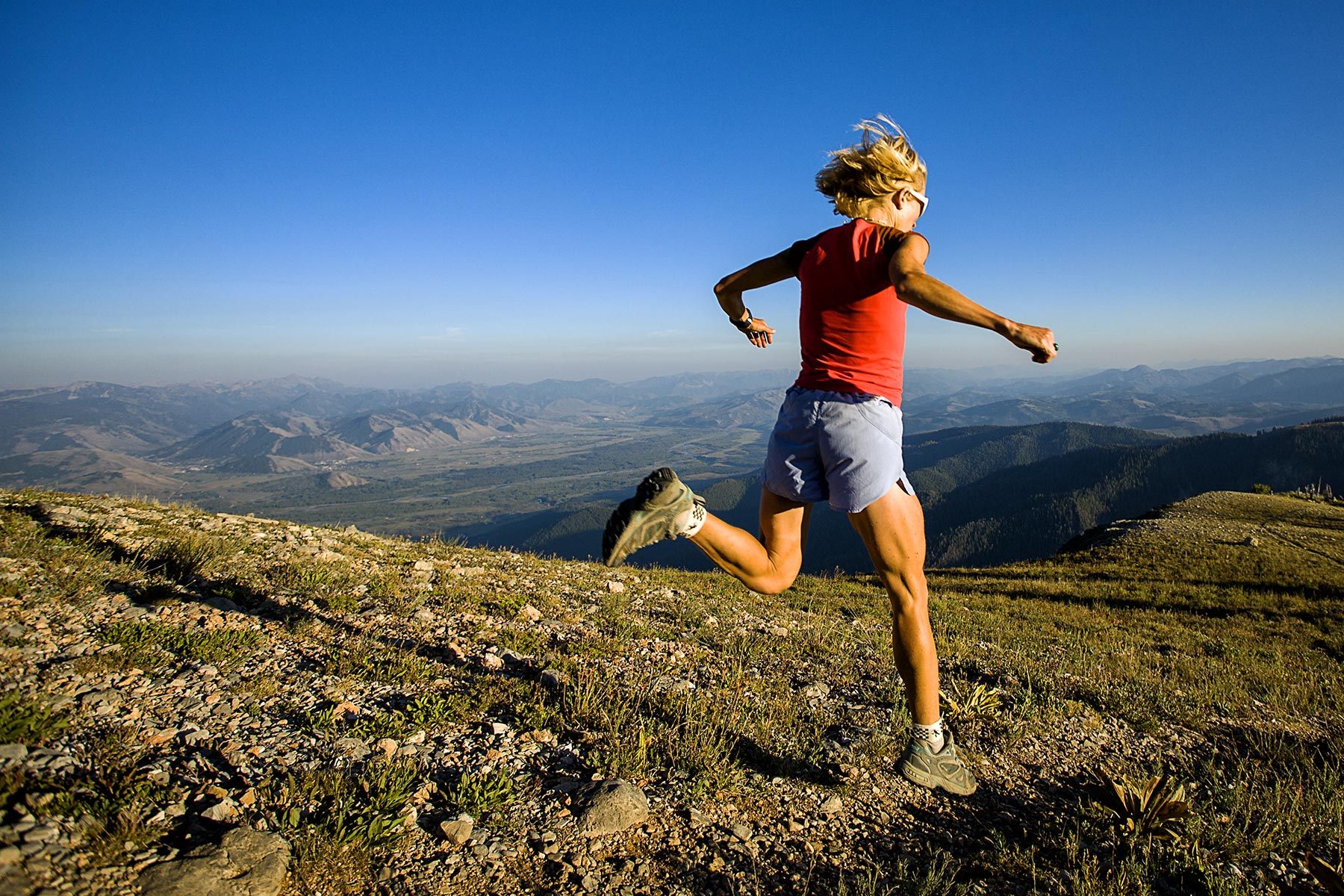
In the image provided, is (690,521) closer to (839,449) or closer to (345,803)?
(839,449)

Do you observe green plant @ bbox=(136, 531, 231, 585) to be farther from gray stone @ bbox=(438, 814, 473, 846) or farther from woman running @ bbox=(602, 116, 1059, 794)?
woman running @ bbox=(602, 116, 1059, 794)

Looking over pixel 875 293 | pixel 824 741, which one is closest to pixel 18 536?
pixel 824 741

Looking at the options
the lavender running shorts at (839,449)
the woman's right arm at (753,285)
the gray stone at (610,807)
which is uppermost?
the woman's right arm at (753,285)

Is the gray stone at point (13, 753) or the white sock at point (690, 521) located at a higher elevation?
the white sock at point (690, 521)

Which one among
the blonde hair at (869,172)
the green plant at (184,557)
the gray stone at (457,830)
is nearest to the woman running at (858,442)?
the blonde hair at (869,172)

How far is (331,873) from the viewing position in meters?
2.05

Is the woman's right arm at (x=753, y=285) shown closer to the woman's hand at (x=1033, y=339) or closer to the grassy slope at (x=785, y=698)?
the woman's hand at (x=1033, y=339)

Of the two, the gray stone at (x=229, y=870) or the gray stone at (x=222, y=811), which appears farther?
the gray stone at (x=222, y=811)

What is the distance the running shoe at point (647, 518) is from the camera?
2977 mm

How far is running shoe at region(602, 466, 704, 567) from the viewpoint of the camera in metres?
2.98

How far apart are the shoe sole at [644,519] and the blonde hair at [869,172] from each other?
5.75 ft

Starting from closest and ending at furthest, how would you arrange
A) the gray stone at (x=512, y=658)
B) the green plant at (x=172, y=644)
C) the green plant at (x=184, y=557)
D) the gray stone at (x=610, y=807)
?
1. the gray stone at (x=610, y=807)
2. the green plant at (x=172, y=644)
3. the gray stone at (x=512, y=658)
4. the green plant at (x=184, y=557)

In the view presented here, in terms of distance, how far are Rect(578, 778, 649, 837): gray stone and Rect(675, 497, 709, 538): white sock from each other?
1.21m

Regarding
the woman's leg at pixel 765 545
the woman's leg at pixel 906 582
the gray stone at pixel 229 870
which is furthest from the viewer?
the woman's leg at pixel 765 545
